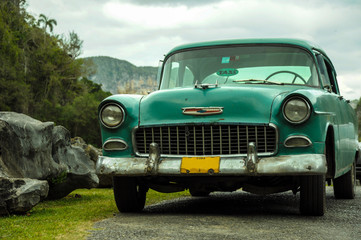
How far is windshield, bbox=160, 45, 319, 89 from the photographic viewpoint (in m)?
6.59

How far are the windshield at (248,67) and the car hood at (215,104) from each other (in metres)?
0.58

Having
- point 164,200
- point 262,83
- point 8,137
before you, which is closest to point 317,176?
point 262,83

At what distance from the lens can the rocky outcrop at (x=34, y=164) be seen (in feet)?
20.3

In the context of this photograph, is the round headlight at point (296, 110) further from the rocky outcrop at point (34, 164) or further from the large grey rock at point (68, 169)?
the large grey rock at point (68, 169)

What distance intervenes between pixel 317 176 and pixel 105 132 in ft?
7.40

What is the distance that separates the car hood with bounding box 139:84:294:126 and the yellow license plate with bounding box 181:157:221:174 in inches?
14.9

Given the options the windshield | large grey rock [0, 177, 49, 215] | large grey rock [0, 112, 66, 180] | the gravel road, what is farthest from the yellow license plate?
large grey rock [0, 112, 66, 180]

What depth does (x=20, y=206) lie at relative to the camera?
6125 mm

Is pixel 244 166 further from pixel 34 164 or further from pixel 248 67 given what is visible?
pixel 34 164

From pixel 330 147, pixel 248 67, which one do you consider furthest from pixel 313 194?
pixel 248 67

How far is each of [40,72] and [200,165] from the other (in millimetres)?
44725

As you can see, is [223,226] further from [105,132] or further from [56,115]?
[56,115]

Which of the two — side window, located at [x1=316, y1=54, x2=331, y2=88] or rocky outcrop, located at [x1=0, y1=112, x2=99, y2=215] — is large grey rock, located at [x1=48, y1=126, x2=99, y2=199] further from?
side window, located at [x1=316, y1=54, x2=331, y2=88]

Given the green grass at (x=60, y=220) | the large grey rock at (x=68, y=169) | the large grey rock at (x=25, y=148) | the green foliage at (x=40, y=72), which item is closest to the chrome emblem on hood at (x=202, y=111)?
the green grass at (x=60, y=220)
